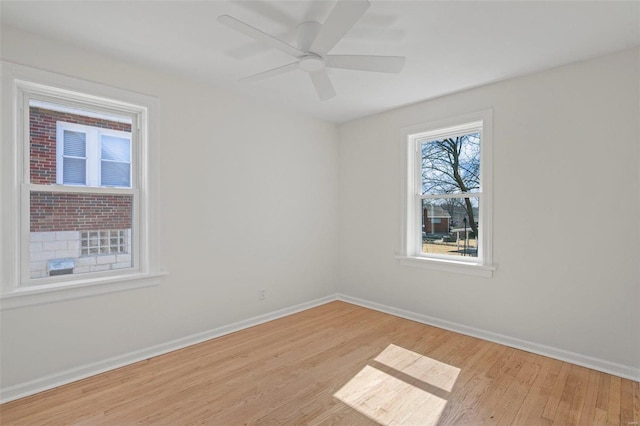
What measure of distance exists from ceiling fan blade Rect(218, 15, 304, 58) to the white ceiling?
206mm

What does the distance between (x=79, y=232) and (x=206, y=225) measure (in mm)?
1043

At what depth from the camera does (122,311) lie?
270 centimetres

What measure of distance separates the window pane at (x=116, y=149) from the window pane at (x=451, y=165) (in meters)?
3.20

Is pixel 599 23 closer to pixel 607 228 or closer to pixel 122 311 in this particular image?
pixel 607 228

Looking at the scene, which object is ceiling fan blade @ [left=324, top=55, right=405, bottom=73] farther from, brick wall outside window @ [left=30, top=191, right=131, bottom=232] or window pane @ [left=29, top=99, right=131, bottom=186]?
brick wall outside window @ [left=30, top=191, right=131, bottom=232]

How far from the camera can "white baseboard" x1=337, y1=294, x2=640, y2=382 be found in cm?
249

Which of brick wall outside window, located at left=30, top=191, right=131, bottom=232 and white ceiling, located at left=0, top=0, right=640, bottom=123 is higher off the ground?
white ceiling, located at left=0, top=0, right=640, bottom=123

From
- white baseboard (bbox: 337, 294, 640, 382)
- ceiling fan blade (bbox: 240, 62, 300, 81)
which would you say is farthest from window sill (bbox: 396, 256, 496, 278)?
ceiling fan blade (bbox: 240, 62, 300, 81)

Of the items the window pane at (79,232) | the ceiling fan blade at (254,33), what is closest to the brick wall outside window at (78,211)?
the window pane at (79,232)

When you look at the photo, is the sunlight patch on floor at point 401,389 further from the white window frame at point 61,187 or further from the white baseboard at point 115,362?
the white window frame at point 61,187

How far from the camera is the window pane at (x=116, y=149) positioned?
274 cm

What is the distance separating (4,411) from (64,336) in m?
0.51

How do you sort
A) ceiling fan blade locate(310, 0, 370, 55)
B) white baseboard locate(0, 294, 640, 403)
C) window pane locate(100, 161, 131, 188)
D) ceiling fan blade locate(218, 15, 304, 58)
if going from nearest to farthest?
ceiling fan blade locate(310, 0, 370, 55)
ceiling fan blade locate(218, 15, 304, 58)
white baseboard locate(0, 294, 640, 403)
window pane locate(100, 161, 131, 188)

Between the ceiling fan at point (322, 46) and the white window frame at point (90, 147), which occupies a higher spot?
the ceiling fan at point (322, 46)
